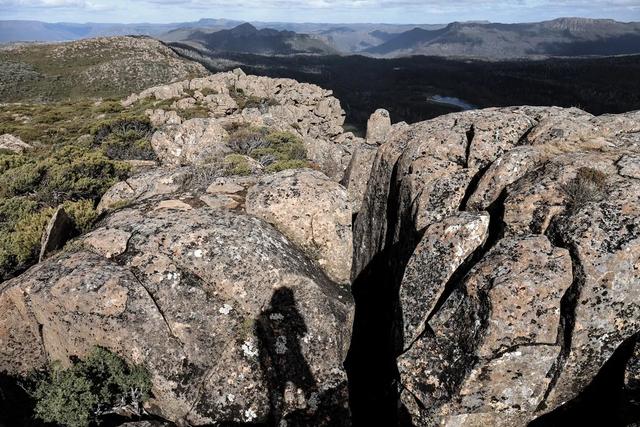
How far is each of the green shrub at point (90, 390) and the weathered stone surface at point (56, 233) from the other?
3.73 m

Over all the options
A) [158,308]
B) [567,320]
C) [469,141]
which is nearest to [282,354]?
[158,308]

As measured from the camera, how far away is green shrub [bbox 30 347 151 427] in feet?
28.2

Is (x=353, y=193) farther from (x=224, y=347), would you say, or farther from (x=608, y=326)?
(x=608, y=326)

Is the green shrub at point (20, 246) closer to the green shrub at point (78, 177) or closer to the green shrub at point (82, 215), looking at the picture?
the green shrub at point (82, 215)

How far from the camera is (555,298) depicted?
27.4 ft

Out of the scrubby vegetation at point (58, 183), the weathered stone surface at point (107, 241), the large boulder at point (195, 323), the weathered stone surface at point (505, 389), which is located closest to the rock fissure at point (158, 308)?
the large boulder at point (195, 323)

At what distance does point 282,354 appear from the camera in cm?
995

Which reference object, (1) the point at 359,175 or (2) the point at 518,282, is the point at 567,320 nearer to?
(2) the point at 518,282

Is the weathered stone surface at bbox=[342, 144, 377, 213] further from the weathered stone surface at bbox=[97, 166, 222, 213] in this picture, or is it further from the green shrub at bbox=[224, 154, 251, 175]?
the weathered stone surface at bbox=[97, 166, 222, 213]

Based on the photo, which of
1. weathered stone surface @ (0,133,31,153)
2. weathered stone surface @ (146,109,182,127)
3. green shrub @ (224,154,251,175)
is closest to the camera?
green shrub @ (224,154,251,175)

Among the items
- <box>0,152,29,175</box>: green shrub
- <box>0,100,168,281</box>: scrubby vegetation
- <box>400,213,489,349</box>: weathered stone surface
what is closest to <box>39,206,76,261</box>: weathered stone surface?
<box>0,100,168,281</box>: scrubby vegetation

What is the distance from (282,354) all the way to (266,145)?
1921 centimetres

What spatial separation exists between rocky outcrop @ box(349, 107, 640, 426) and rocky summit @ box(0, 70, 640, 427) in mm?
38

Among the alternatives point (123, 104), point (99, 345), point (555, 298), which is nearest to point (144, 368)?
point (99, 345)
